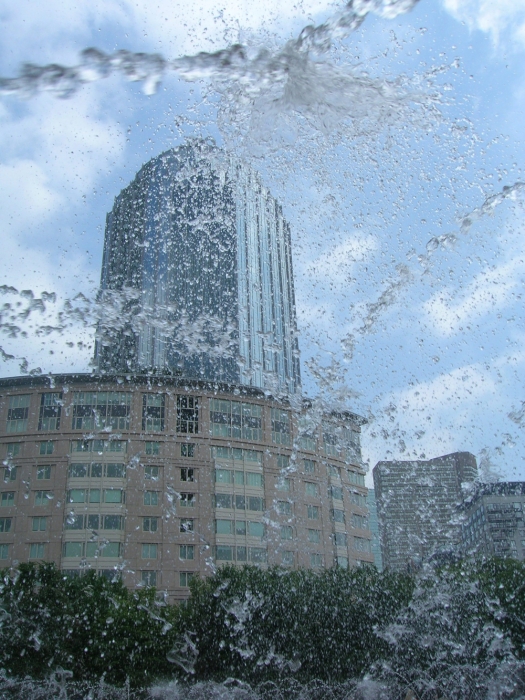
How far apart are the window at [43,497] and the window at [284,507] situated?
977 centimetres

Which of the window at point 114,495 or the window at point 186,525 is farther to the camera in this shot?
the window at point 186,525

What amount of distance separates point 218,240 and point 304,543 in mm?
12918

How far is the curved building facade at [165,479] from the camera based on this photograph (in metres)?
27.5

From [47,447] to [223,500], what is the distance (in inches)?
311

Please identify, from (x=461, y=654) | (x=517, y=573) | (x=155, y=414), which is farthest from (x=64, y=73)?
(x=155, y=414)

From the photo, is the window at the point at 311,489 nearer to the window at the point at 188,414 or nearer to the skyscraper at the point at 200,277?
the skyscraper at the point at 200,277

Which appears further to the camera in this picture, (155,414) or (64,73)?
(155,414)

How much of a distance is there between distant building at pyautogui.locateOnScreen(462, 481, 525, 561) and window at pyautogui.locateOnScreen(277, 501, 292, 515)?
10.2 metres

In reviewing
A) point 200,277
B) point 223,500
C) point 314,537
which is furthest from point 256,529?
Answer: point 200,277

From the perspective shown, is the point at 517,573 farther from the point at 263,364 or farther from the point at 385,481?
the point at 263,364

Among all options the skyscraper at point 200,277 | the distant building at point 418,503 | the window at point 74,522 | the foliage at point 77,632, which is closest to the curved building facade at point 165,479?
the window at point 74,522

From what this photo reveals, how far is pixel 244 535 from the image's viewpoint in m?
28.6

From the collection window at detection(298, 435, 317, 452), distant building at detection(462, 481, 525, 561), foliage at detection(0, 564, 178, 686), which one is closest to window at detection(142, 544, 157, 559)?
window at detection(298, 435, 317, 452)

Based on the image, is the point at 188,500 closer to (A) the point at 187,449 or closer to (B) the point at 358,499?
(A) the point at 187,449
